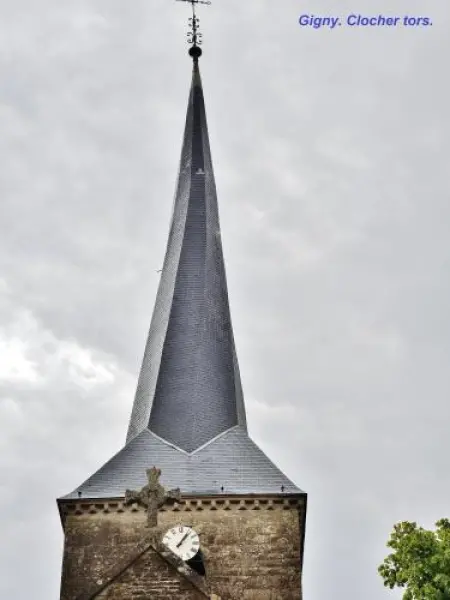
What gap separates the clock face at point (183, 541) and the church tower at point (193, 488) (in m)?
0.02

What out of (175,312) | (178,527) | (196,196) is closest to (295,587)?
(178,527)

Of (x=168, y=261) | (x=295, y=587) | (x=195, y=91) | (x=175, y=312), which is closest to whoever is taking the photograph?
(x=295, y=587)

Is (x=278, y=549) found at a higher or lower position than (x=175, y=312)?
lower

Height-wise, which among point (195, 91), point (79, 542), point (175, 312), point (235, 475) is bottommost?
point (79, 542)

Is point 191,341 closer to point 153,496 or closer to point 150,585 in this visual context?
point 153,496

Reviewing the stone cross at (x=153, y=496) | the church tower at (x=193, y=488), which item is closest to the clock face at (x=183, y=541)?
the church tower at (x=193, y=488)

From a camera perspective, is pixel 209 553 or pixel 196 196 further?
pixel 196 196

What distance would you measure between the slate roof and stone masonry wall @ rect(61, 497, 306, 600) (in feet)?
1.13

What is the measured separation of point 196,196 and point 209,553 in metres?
10.7

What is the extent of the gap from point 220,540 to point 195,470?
1.63m

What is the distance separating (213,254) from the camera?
28031 mm

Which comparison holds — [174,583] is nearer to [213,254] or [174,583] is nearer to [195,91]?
[213,254]

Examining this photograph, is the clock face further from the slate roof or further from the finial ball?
the finial ball

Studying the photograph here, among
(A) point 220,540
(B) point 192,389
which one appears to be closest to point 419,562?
(A) point 220,540
